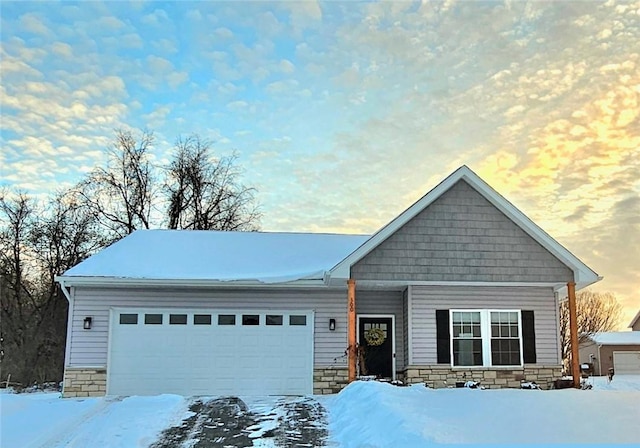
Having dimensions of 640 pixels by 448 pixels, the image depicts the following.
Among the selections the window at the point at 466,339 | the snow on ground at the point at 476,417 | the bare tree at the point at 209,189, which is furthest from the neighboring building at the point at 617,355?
the snow on ground at the point at 476,417

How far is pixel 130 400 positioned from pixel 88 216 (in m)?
15.1

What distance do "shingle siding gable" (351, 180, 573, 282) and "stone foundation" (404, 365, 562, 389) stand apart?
2.14m

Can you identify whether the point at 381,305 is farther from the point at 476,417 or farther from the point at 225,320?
the point at 476,417

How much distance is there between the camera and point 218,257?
626 inches

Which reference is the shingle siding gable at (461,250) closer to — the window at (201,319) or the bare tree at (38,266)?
the window at (201,319)

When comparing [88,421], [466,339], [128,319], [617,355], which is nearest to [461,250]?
[466,339]

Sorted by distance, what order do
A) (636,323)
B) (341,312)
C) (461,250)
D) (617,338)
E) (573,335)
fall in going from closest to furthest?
(461,250)
(573,335)
(341,312)
(617,338)
(636,323)

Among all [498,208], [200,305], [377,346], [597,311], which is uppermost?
[498,208]

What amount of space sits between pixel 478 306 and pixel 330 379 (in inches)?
149

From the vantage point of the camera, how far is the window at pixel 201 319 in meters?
14.5

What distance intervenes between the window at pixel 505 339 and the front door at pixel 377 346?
7.81 feet

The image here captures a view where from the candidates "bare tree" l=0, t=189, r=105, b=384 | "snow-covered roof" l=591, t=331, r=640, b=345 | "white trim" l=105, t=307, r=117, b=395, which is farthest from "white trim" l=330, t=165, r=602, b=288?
"snow-covered roof" l=591, t=331, r=640, b=345

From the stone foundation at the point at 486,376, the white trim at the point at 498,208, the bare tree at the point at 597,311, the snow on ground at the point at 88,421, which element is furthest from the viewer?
the bare tree at the point at 597,311

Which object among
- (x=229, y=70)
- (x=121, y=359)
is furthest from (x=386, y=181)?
(x=121, y=359)
